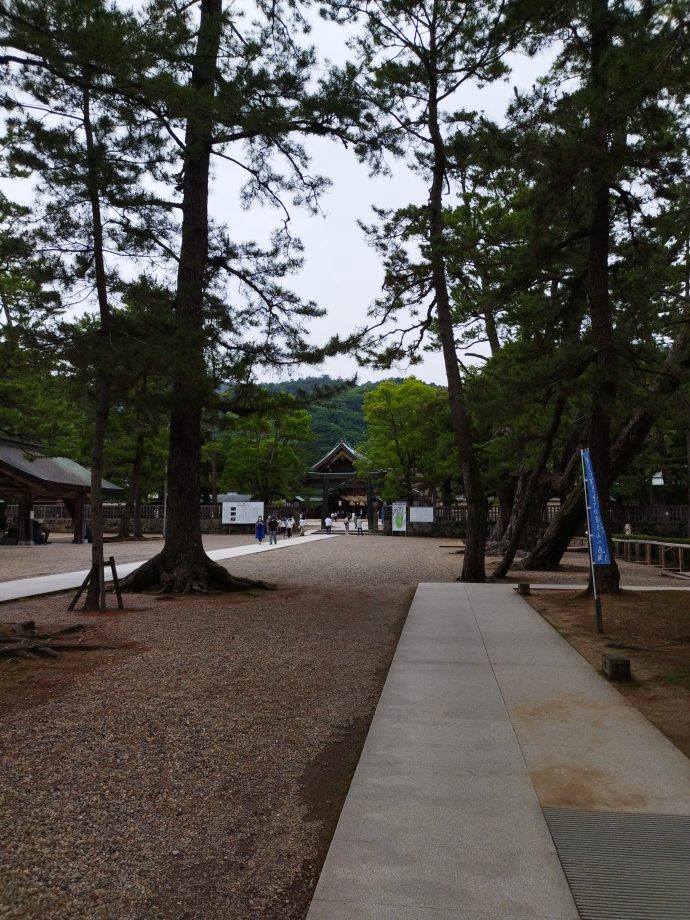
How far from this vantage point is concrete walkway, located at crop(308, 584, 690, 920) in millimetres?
2361

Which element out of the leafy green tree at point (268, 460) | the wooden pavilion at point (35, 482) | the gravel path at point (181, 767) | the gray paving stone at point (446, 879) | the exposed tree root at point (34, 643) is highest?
the leafy green tree at point (268, 460)

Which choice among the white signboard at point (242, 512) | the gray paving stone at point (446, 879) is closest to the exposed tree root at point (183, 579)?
the gray paving stone at point (446, 879)

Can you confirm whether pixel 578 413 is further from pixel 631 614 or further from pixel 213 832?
pixel 213 832

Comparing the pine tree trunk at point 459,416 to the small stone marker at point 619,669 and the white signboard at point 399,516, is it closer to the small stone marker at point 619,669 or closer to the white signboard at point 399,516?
the small stone marker at point 619,669

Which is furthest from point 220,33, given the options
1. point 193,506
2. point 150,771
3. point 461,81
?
point 150,771

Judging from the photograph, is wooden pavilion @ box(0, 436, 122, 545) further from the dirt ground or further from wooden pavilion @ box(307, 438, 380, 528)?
the dirt ground

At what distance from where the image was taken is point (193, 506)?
40.2ft

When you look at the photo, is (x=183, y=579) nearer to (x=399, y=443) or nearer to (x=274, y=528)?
(x=274, y=528)

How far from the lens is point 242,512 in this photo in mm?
38562

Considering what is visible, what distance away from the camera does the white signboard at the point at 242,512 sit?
37.9 m

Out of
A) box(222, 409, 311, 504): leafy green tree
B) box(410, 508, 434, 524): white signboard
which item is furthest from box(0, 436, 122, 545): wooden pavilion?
box(410, 508, 434, 524): white signboard

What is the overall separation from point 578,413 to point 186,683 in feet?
33.3

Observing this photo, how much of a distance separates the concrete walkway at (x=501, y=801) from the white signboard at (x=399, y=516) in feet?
100

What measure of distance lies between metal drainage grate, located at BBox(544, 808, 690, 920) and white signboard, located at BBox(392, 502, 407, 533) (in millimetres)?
33438
